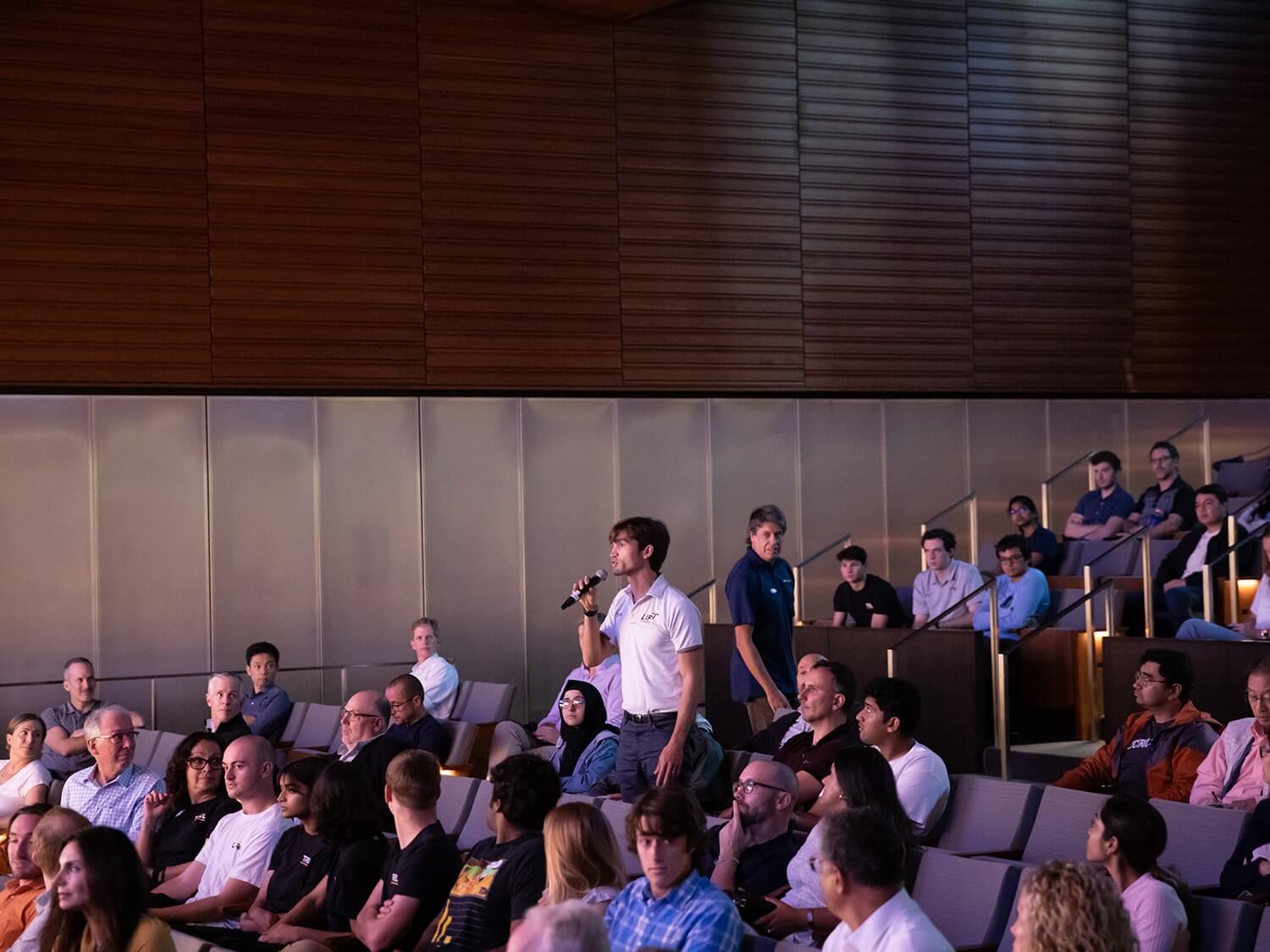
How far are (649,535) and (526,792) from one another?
4.95 feet

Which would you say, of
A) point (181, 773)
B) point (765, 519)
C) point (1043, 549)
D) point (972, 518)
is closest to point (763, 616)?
point (765, 519)

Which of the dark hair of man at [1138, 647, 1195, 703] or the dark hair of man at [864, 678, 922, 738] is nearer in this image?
the dark hair of man at [864, 678, 922, 738]

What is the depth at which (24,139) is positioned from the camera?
10.6 metres

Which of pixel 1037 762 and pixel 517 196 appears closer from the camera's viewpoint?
pixel 1037 762

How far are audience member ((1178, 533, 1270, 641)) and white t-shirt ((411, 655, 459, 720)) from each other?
4.49m

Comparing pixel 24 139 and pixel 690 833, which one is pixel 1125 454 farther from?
pixel 690 833

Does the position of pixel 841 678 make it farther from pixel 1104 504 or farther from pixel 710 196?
pixel 710 196

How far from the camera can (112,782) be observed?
6.52 metres

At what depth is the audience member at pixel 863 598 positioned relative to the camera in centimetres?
1055

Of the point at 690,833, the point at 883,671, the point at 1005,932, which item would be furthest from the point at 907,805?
the point at 883,671

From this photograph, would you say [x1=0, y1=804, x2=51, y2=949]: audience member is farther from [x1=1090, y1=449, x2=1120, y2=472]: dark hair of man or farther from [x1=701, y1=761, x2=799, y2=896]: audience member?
[x1=1090, y1=449, x2=1120, y2=472]: dark hair of man

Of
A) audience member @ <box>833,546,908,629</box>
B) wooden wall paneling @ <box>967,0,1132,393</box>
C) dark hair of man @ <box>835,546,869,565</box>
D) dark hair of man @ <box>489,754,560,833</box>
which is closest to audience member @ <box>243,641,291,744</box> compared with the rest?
audience member @ <box>833,546,908,629</box>

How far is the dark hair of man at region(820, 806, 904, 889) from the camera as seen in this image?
3273mm

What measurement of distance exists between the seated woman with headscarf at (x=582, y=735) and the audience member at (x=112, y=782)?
182 cm
